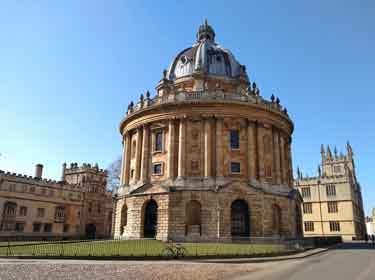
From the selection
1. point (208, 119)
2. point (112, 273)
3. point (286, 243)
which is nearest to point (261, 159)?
point (208, 119)

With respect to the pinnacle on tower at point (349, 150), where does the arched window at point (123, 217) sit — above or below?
below

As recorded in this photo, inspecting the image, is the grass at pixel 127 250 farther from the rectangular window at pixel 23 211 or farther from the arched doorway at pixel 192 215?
the rectangular window at pixel 23 211

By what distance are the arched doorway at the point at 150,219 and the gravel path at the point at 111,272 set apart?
68.9ft

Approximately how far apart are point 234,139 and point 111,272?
27119 millimetres

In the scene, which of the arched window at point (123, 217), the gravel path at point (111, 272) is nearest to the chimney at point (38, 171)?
the arched window at point (123, 217)

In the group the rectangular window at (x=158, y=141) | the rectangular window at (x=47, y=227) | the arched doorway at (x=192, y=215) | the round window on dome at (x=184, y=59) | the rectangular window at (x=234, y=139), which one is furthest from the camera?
the rectangular window at (x=47, y=227)

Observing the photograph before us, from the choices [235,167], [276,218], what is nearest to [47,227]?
[235,167]

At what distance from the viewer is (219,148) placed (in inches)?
1478

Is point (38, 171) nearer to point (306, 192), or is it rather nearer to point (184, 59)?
point (184, 59)

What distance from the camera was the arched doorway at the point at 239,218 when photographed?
116 ft

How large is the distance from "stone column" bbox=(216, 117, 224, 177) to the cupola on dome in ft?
36.4

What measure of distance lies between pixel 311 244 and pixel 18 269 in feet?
83.6

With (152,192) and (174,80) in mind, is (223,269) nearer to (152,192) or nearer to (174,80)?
(152,192)

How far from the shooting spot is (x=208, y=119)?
126 ft
